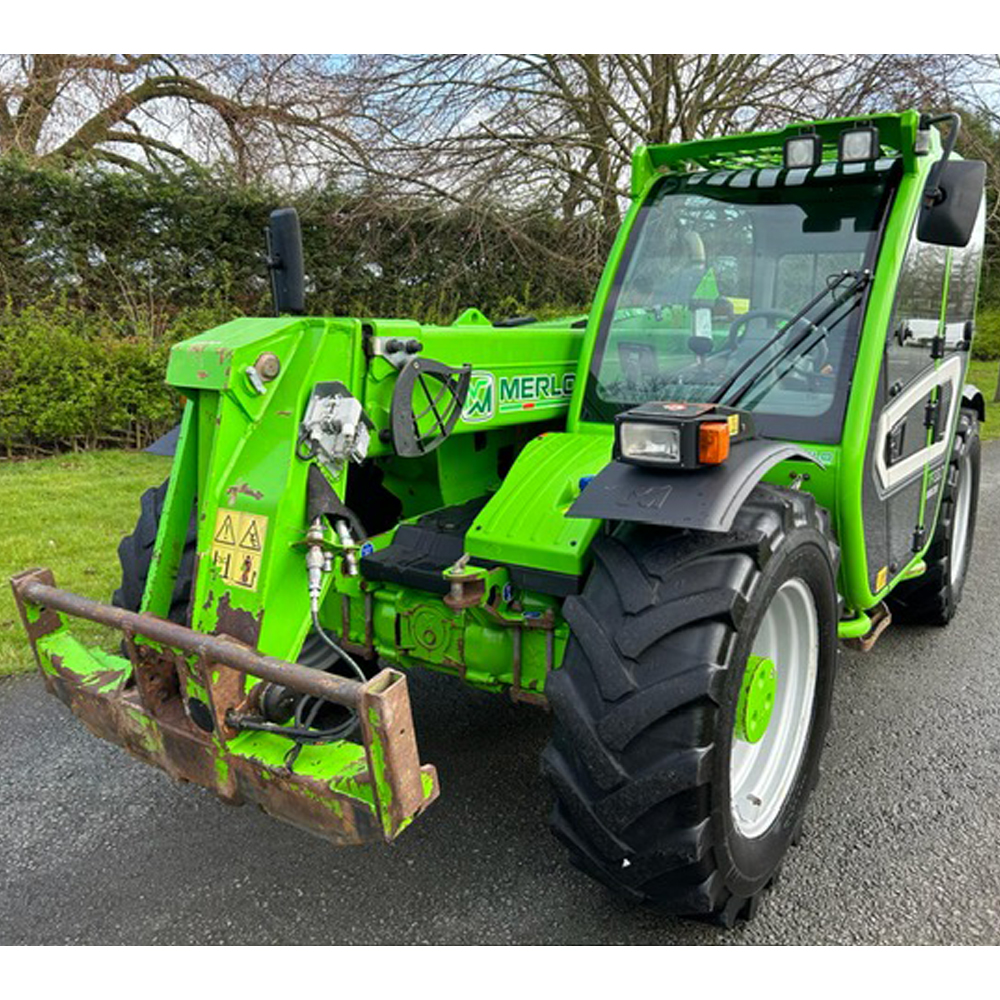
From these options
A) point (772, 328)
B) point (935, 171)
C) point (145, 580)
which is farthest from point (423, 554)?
point (935, 171)

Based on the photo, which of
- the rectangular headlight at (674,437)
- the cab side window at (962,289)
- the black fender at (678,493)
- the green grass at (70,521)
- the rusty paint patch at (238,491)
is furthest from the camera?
the green grass at (70,521)

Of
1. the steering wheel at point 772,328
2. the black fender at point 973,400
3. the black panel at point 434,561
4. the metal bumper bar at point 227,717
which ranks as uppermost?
the steering wheel at point 772,328

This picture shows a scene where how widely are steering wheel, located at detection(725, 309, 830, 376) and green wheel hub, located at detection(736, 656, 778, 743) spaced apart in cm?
105

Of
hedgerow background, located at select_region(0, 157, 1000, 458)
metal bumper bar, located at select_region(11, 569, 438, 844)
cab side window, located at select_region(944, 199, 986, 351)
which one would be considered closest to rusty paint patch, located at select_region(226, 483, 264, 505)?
metal bumper bar, located at select_region(11, 569, 438, 844)

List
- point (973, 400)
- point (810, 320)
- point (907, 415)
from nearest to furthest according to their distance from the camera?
point (810, 320)
point (907, 415)
point (973, 400)

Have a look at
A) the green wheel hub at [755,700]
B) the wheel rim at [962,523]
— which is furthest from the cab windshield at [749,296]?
the wheel rim at [962,523]

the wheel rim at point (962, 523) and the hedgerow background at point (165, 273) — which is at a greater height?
the hedgerow background at point (165, 273)

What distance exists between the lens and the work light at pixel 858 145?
113 inches

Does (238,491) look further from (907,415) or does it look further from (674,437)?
(907,415)

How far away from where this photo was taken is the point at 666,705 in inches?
80.4

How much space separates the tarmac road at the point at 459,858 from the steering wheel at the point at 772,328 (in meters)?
1.53

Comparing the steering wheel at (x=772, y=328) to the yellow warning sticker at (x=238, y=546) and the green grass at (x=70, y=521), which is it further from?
the green grass at (x=70, y=521)

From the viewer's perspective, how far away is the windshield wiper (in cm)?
296

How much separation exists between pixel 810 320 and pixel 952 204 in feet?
1.80
